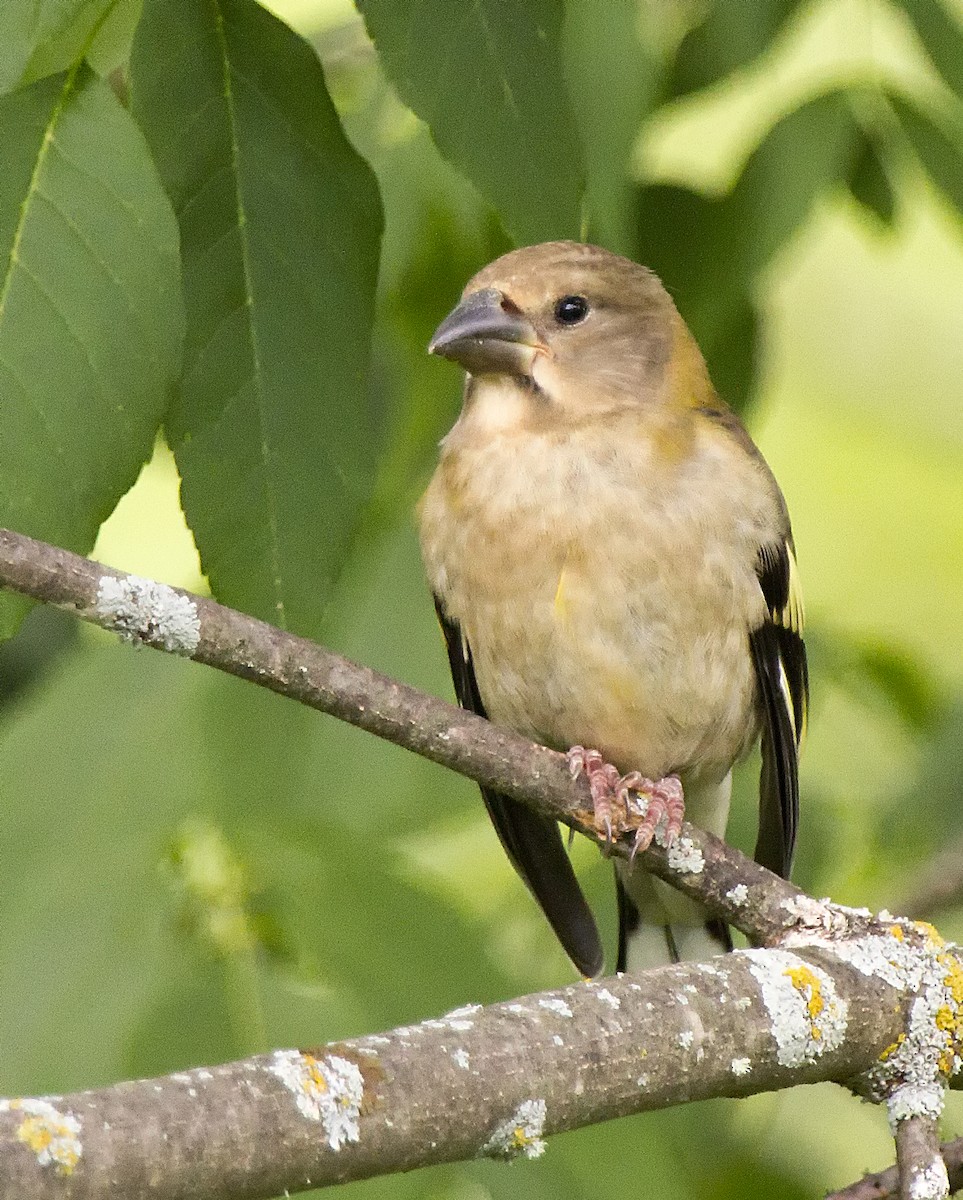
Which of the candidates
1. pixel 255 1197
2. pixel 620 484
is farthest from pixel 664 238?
pixel 255 1197

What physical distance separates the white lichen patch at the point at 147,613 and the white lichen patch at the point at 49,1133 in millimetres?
891

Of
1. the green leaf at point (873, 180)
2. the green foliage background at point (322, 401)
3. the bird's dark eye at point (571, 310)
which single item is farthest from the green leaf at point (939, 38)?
the bird's dark eye at point (571, 310)

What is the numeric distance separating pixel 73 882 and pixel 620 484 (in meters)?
1.68

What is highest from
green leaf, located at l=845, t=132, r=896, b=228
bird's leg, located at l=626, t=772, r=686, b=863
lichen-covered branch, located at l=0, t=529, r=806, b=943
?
green leaf, located at l=845, t=132, r=896, b=228

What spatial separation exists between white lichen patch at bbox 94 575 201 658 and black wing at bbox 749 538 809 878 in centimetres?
218

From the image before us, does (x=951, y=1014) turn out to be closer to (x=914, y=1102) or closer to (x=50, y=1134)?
(x=914, y=1102)

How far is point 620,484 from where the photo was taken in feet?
14.5

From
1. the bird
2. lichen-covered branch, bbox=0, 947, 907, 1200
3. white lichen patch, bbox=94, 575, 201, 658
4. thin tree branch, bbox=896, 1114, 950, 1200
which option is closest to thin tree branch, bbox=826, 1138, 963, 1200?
thin tree branch, bbox=896, 1114, 950, 1200

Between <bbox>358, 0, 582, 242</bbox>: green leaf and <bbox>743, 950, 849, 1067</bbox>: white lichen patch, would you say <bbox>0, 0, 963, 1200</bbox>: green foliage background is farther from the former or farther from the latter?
<bbox>743, 950, 849, 1067</bbox>: white lichen patch

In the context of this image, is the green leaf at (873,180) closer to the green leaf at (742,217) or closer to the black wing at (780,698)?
the green leaf at (742,217)

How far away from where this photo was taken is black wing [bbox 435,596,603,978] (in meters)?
4.71

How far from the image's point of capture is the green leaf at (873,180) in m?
4.66

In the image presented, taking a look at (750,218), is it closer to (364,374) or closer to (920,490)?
(364,374)

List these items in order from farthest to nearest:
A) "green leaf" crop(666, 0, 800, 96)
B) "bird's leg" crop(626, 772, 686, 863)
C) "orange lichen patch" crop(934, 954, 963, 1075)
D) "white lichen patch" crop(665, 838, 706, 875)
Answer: "green leaf" crop(666, 0, 800, 96) → "bird's leg" crop(626, 772, 686, 863) → "white lichen patch" crop(665, 838, 706, 875) → "orange lichen patch" crop(934, 954, 963, 1075)
